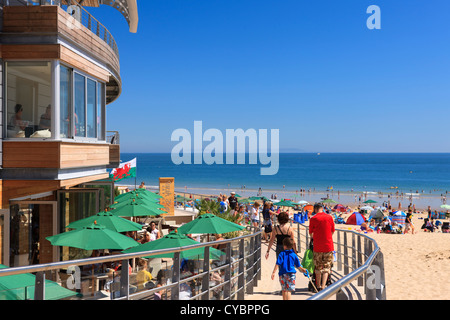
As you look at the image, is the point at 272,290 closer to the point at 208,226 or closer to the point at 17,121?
the point at 208,226

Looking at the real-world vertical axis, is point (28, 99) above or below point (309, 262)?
above

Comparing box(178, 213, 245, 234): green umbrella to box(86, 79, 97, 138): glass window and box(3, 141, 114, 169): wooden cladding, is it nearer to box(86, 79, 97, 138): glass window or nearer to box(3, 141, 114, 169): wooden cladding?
box(3, 141, 114, 169): wooden cladding

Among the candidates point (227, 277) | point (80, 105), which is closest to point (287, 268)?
point (227, 277)

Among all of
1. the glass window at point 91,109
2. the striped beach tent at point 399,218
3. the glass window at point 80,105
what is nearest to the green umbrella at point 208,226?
the glass window at point 80,105

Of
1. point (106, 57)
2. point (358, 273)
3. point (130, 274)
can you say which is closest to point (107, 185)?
point (106, 57)

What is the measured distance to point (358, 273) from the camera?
138 inches

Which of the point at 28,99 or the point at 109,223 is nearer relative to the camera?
the point at 28,99

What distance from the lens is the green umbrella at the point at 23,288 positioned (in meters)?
3.28

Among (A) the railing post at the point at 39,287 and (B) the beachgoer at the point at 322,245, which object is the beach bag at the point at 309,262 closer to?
(B) the beachgoer at the point at 322,245

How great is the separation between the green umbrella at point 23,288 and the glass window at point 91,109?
7.83 metres

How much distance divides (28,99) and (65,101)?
0.79m

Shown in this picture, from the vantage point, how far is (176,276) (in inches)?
184

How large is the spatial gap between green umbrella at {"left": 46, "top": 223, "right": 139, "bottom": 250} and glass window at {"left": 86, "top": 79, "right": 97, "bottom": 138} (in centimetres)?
358
